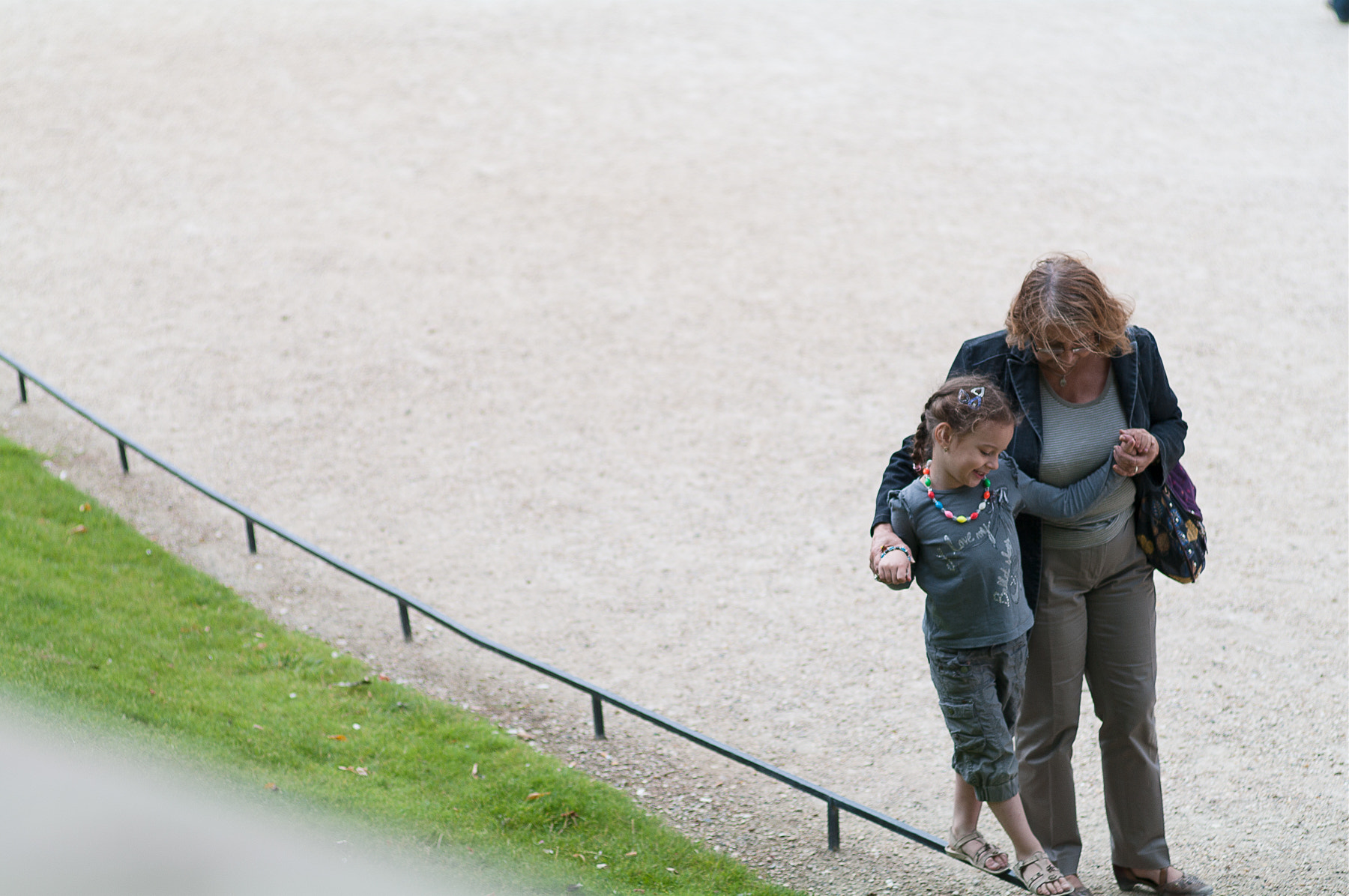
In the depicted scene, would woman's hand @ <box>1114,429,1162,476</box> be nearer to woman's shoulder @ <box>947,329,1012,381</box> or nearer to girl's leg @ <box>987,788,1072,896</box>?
woman's shoulder @ <box>947,329,1012,381</box>

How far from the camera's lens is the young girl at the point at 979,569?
343cm

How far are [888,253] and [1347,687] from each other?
6.32 m

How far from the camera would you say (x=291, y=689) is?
5.63 meters

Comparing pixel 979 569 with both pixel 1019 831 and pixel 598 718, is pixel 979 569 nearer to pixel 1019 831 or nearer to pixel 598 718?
pixel 1019 831

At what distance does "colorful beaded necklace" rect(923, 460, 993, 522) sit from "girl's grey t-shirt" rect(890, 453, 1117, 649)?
1 cm

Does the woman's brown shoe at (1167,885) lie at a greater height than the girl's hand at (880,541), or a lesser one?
lesser

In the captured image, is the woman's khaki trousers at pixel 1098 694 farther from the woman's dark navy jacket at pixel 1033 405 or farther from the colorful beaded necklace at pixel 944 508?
the colorful beaded necklace at pixel 944 508

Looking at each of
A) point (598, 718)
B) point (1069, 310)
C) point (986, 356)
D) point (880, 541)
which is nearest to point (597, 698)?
point (598, 718)

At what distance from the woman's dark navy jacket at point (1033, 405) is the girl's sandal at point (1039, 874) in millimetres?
740

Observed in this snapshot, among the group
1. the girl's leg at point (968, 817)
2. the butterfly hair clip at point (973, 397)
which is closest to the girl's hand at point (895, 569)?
the butterfly hair clip at point (973, 397)

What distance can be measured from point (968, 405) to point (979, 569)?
0.47m

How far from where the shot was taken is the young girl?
11.3 feet

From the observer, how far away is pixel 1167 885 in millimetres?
4219

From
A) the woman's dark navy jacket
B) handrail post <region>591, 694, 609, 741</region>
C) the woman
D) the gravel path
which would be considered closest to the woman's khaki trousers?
the woman
